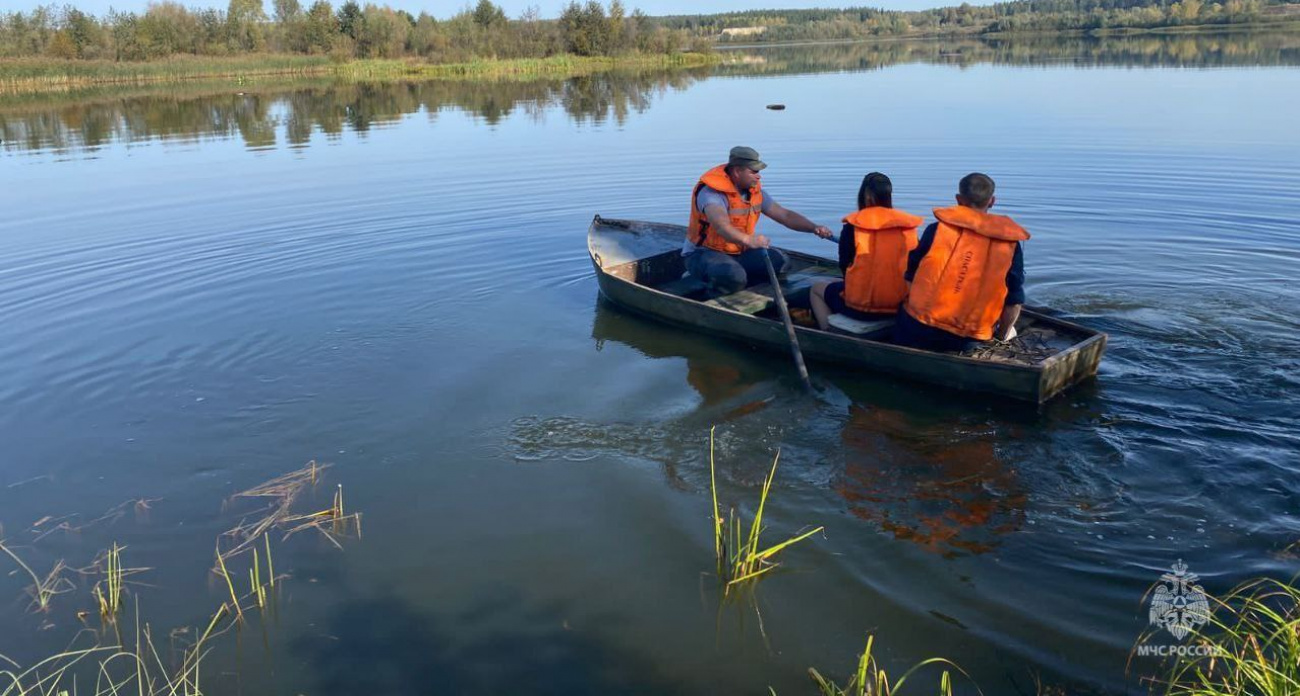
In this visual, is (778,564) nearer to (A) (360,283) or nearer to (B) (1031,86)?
(A) (360,283)

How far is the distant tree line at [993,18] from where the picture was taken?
2370 inches

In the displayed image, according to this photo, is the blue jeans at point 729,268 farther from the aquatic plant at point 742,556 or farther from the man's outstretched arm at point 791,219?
the aquatic plant at point 742,556

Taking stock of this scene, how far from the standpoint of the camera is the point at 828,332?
698 cm

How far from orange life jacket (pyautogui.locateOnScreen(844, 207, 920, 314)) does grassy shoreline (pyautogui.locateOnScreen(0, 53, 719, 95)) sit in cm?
4027

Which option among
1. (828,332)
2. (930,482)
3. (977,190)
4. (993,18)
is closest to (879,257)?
(828,332)

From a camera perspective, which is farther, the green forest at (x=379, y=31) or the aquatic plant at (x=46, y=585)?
the green forest at (x=379, y=31)

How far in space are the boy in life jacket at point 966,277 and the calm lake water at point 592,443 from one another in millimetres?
476

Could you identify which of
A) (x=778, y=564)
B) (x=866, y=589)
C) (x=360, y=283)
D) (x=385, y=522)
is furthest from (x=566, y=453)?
(x=360, y=283)

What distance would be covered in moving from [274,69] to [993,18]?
3273 inches

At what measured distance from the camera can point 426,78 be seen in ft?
152

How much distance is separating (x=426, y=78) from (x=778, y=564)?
45.9m

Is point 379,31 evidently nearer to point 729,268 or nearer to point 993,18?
point 729,268

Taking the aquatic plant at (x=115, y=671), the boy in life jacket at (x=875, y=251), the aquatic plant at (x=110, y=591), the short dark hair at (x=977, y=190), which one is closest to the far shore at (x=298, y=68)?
the boy in life jacket at (x=875, y=251)
